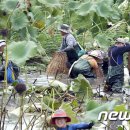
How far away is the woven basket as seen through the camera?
15.0 meters

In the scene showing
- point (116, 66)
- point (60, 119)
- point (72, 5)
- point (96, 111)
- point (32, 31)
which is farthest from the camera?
point (72, 5)

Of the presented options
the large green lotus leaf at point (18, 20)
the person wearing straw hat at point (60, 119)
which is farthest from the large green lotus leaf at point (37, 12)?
the person wearing straw hat at point (60, 119)

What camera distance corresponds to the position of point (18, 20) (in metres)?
13.5

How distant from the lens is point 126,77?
1474 cm

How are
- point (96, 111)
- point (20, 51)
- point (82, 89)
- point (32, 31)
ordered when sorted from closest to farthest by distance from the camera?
1. point (96, 111)
2. point (20, 51)
3. point (82, 89)
4. point (32, 31)

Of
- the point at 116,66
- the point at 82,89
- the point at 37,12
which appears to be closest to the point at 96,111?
the point at 82,89

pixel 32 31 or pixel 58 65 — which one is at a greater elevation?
pixel 32 31

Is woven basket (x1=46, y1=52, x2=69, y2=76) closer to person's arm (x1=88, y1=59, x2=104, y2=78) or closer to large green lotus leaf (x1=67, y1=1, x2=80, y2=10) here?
person's arm (x1=88, y1=59, x2=104, y2=78)

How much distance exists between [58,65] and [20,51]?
664 centimetres

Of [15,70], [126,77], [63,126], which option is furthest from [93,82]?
[63,126]

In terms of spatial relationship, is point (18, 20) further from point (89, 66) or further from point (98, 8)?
point (89, 66)

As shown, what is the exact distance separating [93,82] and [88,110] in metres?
6.59

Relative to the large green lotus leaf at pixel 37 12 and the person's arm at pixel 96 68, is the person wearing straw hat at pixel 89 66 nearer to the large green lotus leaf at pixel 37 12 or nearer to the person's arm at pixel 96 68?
the person's arm at pixel 96 68

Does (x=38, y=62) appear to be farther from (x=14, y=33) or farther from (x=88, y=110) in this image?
(x=88, y=110)
